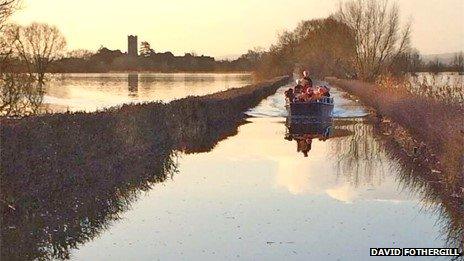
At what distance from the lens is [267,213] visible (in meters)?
9.71

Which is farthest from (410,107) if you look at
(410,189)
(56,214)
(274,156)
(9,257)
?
(9,257)

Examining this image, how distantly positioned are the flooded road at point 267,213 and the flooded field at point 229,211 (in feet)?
0.06

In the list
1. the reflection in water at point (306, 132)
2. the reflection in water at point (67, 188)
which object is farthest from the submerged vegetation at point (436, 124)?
the reflection in water at point (67, 188)

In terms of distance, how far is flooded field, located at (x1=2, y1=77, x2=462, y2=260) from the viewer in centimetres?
787

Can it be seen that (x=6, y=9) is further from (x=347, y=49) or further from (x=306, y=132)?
(x=347, y=49)

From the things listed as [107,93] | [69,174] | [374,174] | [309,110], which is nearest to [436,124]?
[374,174]

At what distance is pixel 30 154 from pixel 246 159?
7390mm

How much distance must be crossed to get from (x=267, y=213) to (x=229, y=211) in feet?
2.15

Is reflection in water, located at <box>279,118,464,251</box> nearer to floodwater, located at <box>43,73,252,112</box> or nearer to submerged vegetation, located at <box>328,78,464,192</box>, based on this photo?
submerged vegetation, located at <box>328,78,464,192</box>

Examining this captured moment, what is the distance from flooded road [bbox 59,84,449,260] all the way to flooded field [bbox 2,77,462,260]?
0.02m

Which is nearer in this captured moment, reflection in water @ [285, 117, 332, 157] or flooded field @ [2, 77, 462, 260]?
flooded field @ [2, 77, 462, 260]

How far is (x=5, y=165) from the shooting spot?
29.7 ft

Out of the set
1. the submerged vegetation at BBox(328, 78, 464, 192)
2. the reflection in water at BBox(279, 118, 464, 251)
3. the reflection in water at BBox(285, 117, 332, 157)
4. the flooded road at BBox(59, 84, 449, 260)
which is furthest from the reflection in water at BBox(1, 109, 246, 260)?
the submerged vegetation at BBox(328, 78, 464, 192)

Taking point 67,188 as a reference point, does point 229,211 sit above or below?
below
